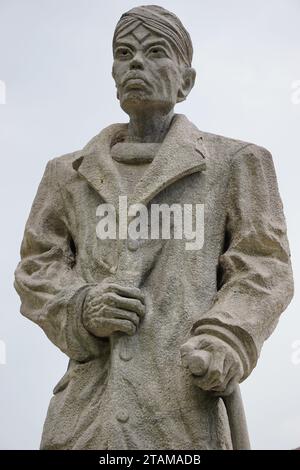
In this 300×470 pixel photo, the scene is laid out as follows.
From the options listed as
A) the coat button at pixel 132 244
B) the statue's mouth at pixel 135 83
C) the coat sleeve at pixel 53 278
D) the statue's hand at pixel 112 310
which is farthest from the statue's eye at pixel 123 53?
the statue's hand at pixel 112 310

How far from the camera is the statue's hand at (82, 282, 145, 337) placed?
6617mm

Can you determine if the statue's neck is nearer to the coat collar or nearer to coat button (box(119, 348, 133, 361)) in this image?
the coat collar

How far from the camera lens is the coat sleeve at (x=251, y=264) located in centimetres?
657

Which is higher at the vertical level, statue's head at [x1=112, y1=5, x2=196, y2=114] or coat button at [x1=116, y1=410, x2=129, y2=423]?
statue's head at [x1=112, y1=5, x2=196, y2=114]

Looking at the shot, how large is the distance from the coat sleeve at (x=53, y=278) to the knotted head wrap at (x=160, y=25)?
1100 millimetres

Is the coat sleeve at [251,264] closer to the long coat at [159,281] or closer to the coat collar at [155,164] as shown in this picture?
the long coat at [159,281]

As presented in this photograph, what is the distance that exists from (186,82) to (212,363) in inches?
89.1

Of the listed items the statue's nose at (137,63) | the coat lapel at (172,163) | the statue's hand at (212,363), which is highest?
the statue's nose at (137,63)

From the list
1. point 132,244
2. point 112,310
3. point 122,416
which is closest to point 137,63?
point 132,244

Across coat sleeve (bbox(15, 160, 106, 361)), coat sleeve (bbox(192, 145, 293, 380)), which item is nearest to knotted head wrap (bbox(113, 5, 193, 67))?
coat sleeve (bbox(192, 145, 293, 380))

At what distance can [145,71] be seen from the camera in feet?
24.0

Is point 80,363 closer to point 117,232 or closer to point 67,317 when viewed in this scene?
point 67,317

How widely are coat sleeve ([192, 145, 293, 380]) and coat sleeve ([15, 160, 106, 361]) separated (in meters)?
0.74

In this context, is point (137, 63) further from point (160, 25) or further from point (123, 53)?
point (160, 25)
